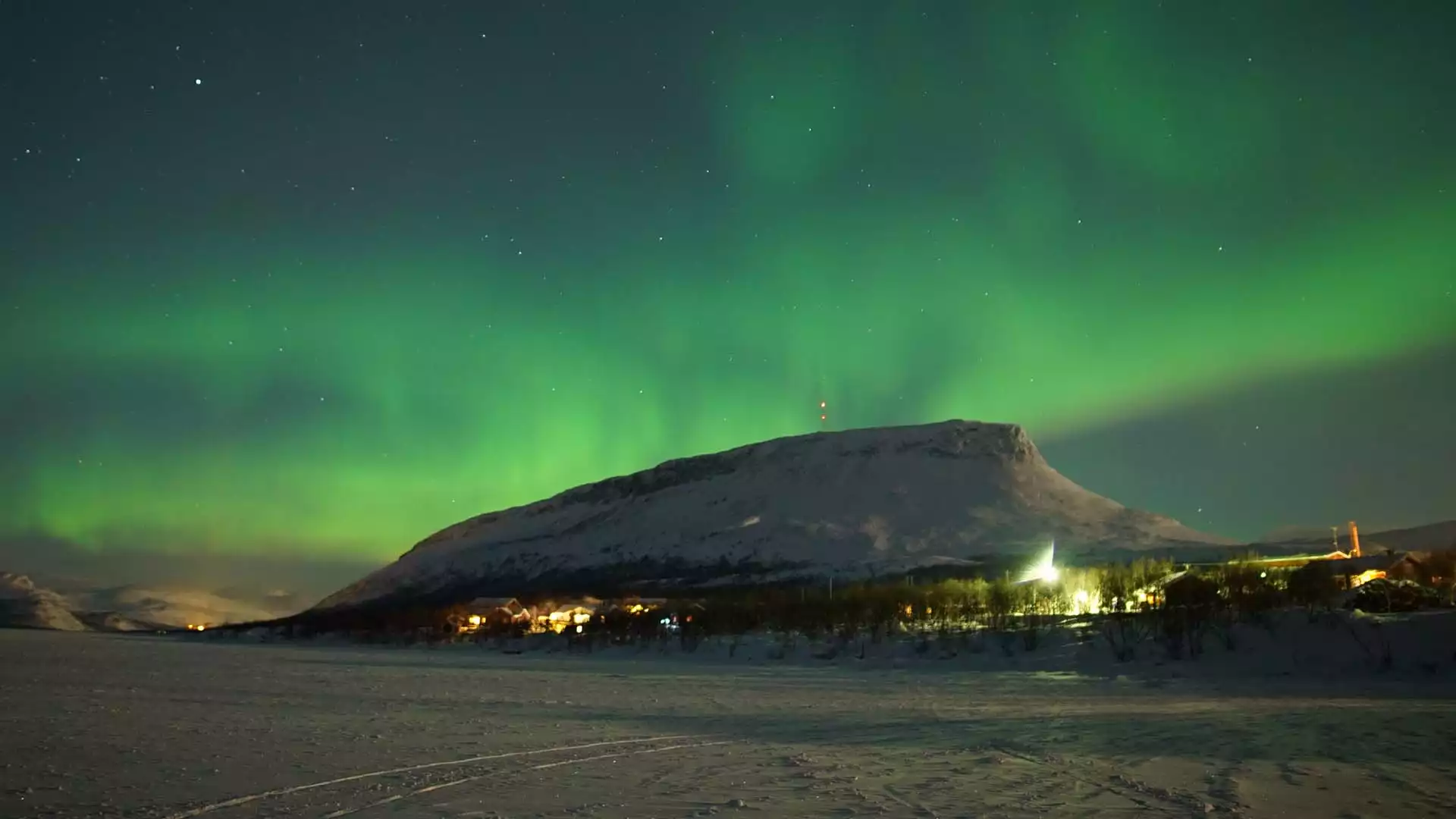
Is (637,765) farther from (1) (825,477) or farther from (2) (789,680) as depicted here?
(1) (825,477)

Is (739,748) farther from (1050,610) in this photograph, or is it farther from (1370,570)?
(1370,570)

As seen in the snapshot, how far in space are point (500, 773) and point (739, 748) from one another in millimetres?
2921

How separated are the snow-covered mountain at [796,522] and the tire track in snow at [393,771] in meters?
97.2

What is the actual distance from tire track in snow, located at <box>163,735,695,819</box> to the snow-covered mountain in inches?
3828

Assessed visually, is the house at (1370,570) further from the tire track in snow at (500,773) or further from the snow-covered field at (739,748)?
the tire track in snow at (500,773)

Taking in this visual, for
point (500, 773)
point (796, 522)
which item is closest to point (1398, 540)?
point (796, 522)

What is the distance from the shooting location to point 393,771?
34.4 ft

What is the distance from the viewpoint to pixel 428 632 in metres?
62.6

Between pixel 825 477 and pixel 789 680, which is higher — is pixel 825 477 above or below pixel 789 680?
above

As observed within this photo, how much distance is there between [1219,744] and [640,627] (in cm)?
3634

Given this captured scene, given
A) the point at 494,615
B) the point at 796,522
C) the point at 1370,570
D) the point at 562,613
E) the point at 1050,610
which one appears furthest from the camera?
the point at 796,522

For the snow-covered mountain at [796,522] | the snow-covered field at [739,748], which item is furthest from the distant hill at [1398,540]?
the snow-covered field at [739,748]

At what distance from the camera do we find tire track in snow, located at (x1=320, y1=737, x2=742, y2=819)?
8.53m

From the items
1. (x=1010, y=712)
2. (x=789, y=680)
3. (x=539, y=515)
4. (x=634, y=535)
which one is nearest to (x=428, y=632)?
(x=789, y=680)
